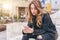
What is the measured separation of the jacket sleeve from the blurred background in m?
0.12

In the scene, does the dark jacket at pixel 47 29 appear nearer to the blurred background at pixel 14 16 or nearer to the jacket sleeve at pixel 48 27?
the jacket sleeve at pixel 48 27

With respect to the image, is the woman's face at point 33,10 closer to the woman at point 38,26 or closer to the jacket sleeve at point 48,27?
→ the woman at point 38,26

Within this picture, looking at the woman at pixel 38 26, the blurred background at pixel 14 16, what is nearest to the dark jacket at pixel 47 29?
the woman at pixel 38 26

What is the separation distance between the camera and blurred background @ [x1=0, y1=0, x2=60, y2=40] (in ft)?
5.44

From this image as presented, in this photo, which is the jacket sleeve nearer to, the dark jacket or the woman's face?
the dark jacket

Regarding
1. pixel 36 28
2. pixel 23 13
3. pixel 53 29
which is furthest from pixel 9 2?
pixel 53 29

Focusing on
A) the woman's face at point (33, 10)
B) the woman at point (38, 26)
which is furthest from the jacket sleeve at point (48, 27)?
the woman's face at point (33, 10)

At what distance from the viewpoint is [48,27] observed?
1.59m

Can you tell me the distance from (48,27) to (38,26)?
106mm

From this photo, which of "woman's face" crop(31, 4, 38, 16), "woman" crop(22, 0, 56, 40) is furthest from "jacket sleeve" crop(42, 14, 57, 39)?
"woman's face" crop(31, 4, 38, 16)

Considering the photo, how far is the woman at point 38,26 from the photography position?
159cm

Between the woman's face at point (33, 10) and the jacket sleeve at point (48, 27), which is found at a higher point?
the woman's face at point (33, 10)

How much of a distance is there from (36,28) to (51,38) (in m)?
0.19

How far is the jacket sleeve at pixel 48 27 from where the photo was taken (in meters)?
1.59
